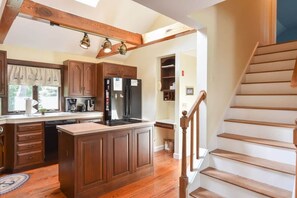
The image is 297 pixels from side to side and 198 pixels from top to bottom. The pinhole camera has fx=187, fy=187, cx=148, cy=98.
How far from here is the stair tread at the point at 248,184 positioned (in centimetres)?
174

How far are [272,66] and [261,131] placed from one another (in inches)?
54.0

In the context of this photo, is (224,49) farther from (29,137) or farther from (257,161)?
(29,137)

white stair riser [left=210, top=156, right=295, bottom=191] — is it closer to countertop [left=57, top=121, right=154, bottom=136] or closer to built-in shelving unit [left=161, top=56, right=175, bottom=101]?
countertop [left=57, top=121, right=154, bottom=136]

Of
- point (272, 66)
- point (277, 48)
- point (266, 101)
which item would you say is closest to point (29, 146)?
point (266, 101)

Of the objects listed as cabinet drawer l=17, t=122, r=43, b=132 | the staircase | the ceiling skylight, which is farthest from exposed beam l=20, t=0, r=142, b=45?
the staircase

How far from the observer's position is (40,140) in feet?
11.6

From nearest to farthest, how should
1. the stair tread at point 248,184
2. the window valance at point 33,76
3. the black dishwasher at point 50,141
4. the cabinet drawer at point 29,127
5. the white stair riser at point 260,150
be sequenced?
the stair tread at point 248,184 < the white stair riser at point 260,150 < the cabinet drawer at point 29,127 < the black dishwasher at point 50,141 < the window valance at point 33,76

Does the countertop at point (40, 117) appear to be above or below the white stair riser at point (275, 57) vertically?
below

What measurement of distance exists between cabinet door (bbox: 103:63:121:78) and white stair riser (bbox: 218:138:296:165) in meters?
3.02

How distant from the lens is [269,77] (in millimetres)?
2990

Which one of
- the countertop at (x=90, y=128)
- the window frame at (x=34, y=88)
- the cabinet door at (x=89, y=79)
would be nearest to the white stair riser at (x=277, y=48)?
the countertop at (x=90, y=128)

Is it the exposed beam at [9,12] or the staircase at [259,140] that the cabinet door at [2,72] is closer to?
the exposed beam at [9,12]

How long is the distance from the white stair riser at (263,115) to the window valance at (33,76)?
3719 mm

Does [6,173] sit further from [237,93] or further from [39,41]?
[237,93]
